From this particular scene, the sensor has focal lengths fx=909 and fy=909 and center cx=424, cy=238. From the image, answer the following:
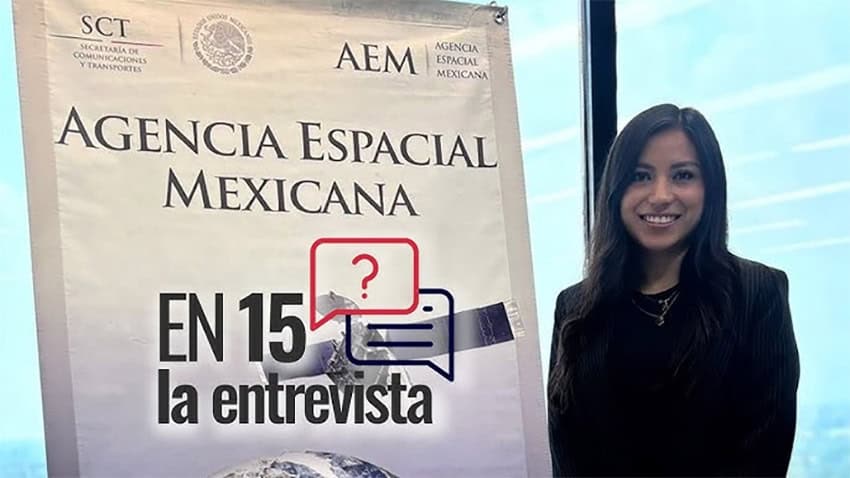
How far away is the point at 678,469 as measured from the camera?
78.3 inches

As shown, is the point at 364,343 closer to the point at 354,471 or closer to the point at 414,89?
the point at 354,471

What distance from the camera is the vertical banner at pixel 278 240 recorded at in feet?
6.01

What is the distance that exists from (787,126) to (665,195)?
0.49 meters

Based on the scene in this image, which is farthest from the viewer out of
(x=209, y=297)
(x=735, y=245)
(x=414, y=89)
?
(x=735, y=245)

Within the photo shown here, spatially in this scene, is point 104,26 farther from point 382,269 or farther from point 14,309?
point 382,269

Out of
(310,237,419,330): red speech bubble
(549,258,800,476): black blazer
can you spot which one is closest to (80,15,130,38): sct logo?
(310,237,419,330): red speech bubble

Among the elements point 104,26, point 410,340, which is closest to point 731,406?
point 410,340

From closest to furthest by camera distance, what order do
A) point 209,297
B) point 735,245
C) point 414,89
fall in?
1. point 209,297
2. point 414,89
3. point 735,245

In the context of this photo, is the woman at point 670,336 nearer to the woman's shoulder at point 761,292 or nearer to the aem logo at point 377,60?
the woman's shoulder at point 761,292

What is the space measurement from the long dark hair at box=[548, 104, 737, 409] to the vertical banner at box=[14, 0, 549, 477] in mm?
146

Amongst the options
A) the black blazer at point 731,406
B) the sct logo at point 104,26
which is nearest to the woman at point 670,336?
the black blazer at point 731,406

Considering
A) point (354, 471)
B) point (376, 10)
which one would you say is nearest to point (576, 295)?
point (354, 471)

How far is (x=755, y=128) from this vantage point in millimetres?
2307

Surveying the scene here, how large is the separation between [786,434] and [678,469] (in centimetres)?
25
